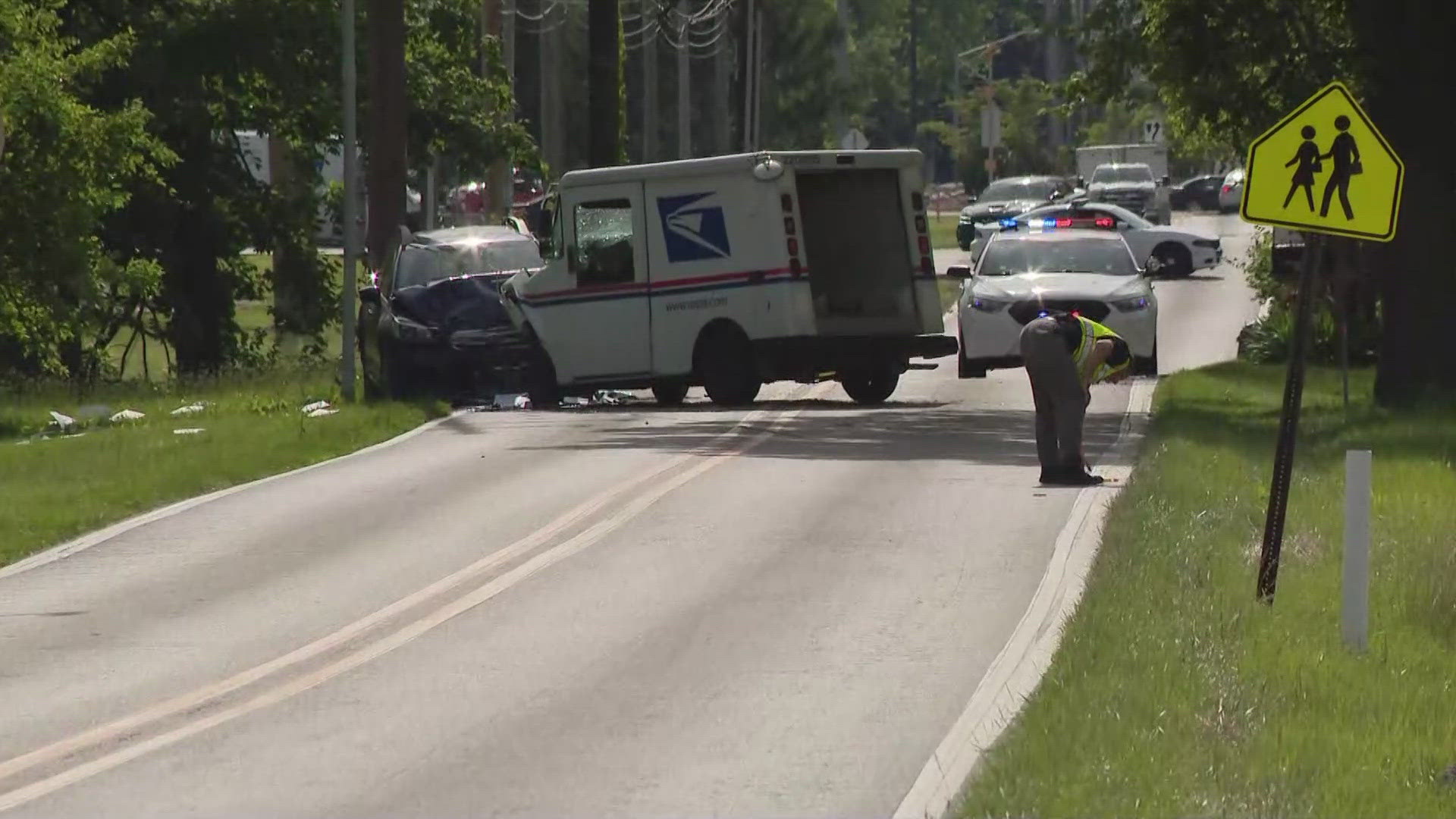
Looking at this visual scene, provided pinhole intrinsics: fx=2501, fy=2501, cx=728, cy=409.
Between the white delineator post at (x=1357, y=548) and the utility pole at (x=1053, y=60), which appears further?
the utility pole at (x=1053, y=60)

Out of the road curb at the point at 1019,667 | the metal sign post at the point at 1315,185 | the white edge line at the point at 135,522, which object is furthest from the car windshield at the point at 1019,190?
Answer: the metal sign post at the point at 1315,185

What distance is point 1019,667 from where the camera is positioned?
1063cm

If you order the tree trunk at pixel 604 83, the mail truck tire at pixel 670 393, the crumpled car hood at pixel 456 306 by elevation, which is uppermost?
the tree trunk at pixel 604 83

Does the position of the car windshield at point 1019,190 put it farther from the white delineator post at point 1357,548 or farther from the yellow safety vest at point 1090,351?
the white delineator post at point 1357,548

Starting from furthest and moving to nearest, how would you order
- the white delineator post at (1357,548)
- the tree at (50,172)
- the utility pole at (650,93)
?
the utility pole at (650,93) < the tree at (50,172) < the white delineator post at (1357,548)

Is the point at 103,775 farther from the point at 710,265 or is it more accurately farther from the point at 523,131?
the point at 523,131

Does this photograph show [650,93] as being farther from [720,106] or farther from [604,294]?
[604,294]

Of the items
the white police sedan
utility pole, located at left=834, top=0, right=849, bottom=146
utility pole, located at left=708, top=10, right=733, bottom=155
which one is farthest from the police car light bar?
utility pole, located at left=834, top=0, right=849, bottom=146

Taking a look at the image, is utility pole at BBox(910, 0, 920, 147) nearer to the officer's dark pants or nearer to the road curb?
the officer's dark pants

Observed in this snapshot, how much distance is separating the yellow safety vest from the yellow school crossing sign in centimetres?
475

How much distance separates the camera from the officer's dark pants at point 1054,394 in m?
16.5

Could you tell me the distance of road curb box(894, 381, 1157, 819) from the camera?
8.32 metres

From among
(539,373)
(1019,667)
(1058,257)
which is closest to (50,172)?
(539,373)

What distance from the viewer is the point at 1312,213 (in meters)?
11.6
